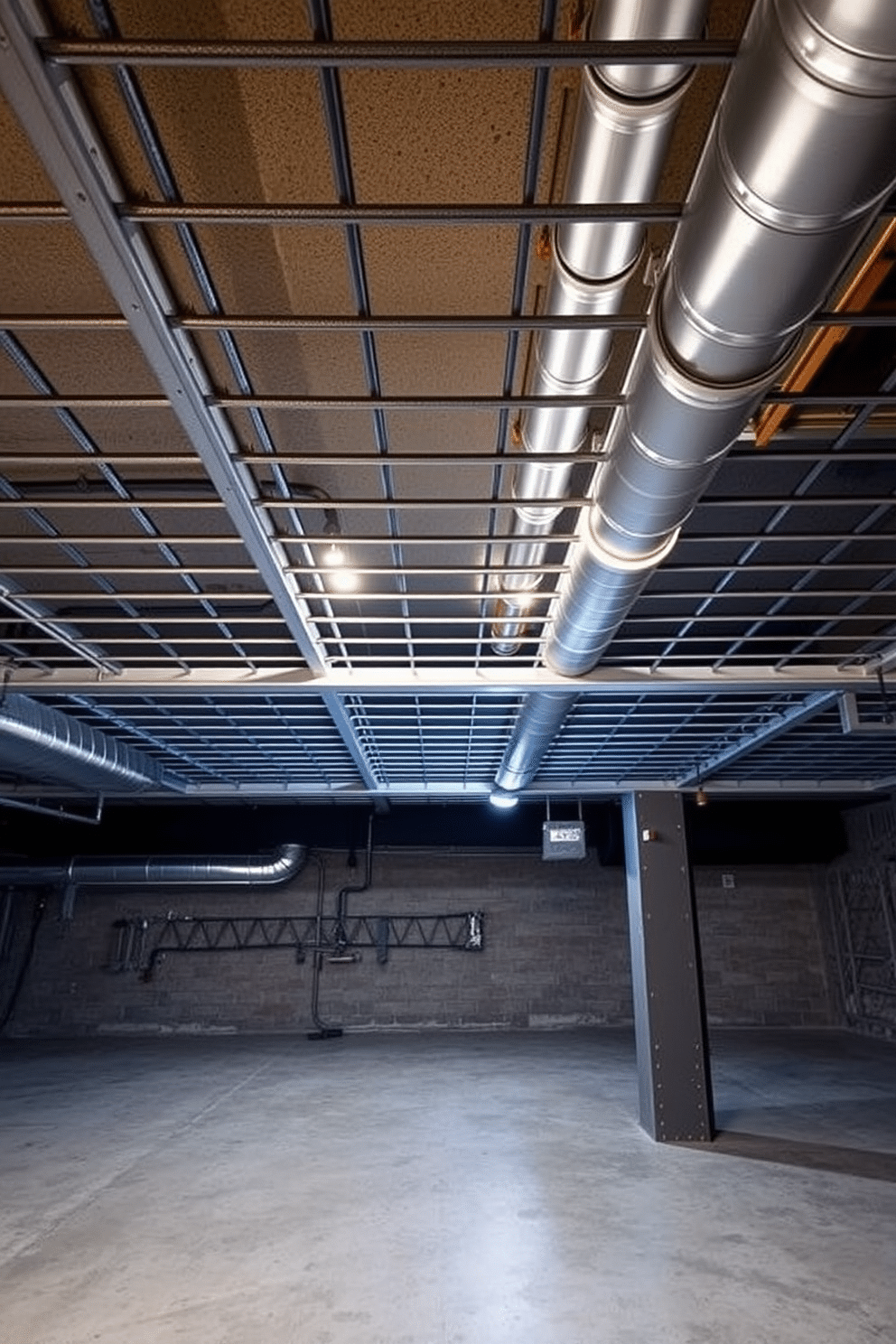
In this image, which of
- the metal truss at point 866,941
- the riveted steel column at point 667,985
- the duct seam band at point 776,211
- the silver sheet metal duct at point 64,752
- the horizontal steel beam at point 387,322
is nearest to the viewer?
the duct seam band at point 776,211

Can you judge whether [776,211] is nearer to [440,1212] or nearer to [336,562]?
[336,562]

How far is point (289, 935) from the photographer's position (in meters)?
8.05

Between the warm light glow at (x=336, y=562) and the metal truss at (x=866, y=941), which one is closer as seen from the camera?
the warm light glow at (x=336, y=562)

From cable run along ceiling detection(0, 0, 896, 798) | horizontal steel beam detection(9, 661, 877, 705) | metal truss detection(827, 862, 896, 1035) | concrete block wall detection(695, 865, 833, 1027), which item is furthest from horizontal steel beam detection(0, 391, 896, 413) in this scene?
concrete block wall detection(695, 865, 833, 1027)

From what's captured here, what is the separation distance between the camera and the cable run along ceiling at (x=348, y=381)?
1086 mm

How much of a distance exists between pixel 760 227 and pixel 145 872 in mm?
8516

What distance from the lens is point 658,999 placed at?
172 inches

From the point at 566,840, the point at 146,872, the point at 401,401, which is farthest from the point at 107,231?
the point at 146,872

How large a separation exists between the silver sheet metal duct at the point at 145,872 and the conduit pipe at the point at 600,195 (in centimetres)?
712

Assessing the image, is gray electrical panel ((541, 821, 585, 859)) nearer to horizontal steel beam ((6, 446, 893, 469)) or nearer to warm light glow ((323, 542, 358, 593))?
warm light glow ((323, 542, 358, 593))

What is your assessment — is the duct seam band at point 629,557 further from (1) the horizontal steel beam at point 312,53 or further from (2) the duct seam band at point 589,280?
(1) the horizontal steel beam at point 312,53

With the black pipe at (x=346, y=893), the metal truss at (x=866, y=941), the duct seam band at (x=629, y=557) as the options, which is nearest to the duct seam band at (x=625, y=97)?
the duct seam band at (x=629, y=557)

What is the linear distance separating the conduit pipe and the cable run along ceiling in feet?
0.07

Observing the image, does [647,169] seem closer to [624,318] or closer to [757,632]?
[624,318]
